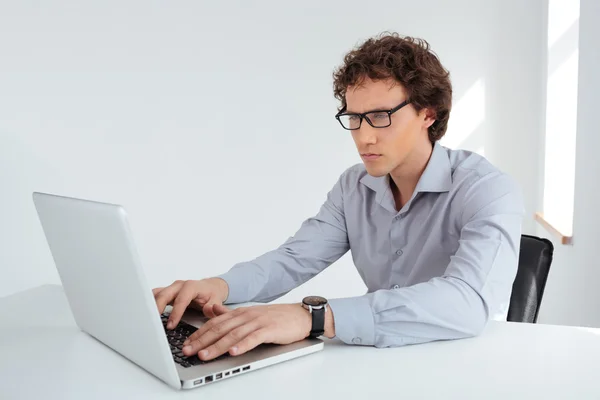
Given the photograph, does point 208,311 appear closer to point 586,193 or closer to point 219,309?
point 219,309

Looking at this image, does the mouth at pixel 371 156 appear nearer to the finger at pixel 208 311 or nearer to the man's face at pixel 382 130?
the man's face at pixel 382 130

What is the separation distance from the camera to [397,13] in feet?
12.9

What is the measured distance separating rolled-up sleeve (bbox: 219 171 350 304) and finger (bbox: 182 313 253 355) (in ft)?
1.40

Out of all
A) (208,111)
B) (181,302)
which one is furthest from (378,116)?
→ (208,111)

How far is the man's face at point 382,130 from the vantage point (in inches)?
65.5

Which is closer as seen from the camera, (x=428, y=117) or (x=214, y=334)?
(x=214, y=334)

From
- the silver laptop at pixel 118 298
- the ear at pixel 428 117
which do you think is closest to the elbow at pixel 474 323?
the silver laptop at pixel 118 298

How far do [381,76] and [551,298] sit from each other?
88.3 inches

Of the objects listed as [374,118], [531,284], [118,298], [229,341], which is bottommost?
[531,284]

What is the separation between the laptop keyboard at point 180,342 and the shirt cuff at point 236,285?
24 centimetres

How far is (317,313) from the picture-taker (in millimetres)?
1181

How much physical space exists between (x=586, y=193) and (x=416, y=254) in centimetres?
125

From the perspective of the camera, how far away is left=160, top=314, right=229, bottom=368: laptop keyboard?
105 cm

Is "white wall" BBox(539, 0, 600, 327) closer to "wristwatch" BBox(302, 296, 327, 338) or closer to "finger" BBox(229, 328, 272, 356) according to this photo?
"wristwatch" BBox(302, 296, 327, 338)
